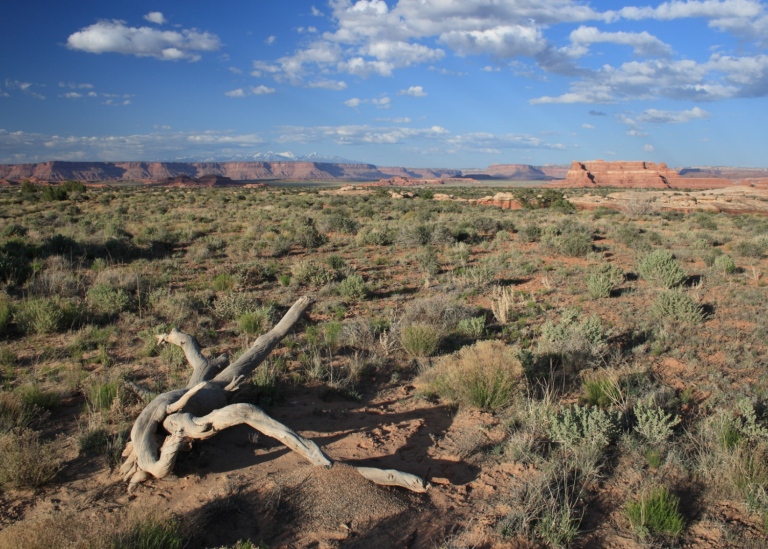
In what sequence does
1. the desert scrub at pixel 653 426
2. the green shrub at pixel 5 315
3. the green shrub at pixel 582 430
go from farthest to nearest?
the green shrub at pixel 5 315
the desert scrub at pixel 653 426
the green shrub at pixel 582 430

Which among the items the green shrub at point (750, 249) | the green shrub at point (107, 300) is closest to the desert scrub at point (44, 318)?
the green shrub at point (107, 300)

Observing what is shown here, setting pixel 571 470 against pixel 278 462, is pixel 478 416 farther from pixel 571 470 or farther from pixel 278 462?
pixel 278 462

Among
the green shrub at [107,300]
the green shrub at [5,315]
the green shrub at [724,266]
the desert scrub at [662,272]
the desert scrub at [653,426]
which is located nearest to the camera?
the desert scrub at [653,426]

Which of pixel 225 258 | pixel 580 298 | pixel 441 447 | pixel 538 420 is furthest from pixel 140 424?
pixel 225 258

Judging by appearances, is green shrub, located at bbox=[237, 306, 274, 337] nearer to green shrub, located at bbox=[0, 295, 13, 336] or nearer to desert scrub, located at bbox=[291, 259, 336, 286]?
desert scrub, located at bbox=[291, 259, 336, 286]

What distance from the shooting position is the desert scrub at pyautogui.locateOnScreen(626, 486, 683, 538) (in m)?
3.06

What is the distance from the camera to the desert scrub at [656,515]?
10.0 ft

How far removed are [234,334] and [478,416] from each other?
387cm

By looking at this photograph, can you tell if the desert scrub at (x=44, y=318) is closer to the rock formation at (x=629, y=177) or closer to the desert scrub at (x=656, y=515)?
the desert scrub at (x=656, y=515)

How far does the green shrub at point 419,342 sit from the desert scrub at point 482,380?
3.51 feet

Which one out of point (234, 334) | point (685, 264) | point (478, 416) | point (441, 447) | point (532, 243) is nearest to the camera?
point (441, 447)

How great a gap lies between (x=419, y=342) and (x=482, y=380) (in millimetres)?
1551

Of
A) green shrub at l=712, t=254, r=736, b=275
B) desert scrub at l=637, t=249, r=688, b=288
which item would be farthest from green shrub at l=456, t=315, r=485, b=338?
green shrub at l=712, t=254, r=736, b=275

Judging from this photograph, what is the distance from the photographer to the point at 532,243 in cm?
1645
